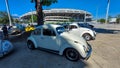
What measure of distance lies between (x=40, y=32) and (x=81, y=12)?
3467 inches

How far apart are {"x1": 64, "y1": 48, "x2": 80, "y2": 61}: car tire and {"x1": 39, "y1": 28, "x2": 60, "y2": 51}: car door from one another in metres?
0.58

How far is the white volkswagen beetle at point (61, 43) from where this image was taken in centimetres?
529

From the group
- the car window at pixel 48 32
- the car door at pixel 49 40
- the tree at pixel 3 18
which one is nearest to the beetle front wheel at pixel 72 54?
the car door at pixel 49 40

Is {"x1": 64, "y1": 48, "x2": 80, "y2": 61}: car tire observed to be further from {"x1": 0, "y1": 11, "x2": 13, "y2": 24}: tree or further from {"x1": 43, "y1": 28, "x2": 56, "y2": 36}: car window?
{"x1": 0, "y1": 11, "x2": 13, "y2": 24}: tree

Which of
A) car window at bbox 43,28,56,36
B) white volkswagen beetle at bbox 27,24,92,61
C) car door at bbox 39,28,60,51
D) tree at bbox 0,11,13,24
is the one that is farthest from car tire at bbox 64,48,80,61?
tree at bbox 0,11,13,24

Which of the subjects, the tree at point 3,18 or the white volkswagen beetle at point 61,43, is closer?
the white volkswagen beetle at point 61,43

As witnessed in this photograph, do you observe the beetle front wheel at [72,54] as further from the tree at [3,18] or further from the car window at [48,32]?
the tree at [3,18]

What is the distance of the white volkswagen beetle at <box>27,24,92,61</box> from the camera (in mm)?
5293

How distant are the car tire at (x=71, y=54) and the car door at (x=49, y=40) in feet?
1.90

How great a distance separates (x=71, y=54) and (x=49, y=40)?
144 centimetres

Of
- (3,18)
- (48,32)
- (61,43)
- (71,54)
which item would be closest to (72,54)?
(71,54)

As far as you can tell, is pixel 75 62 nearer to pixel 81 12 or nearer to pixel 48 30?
pixel 48 30

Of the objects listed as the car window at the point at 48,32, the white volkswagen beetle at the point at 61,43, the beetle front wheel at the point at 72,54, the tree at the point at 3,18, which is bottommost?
the beetle front wheel at the point at 72,54

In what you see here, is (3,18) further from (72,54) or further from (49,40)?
(72,54)
